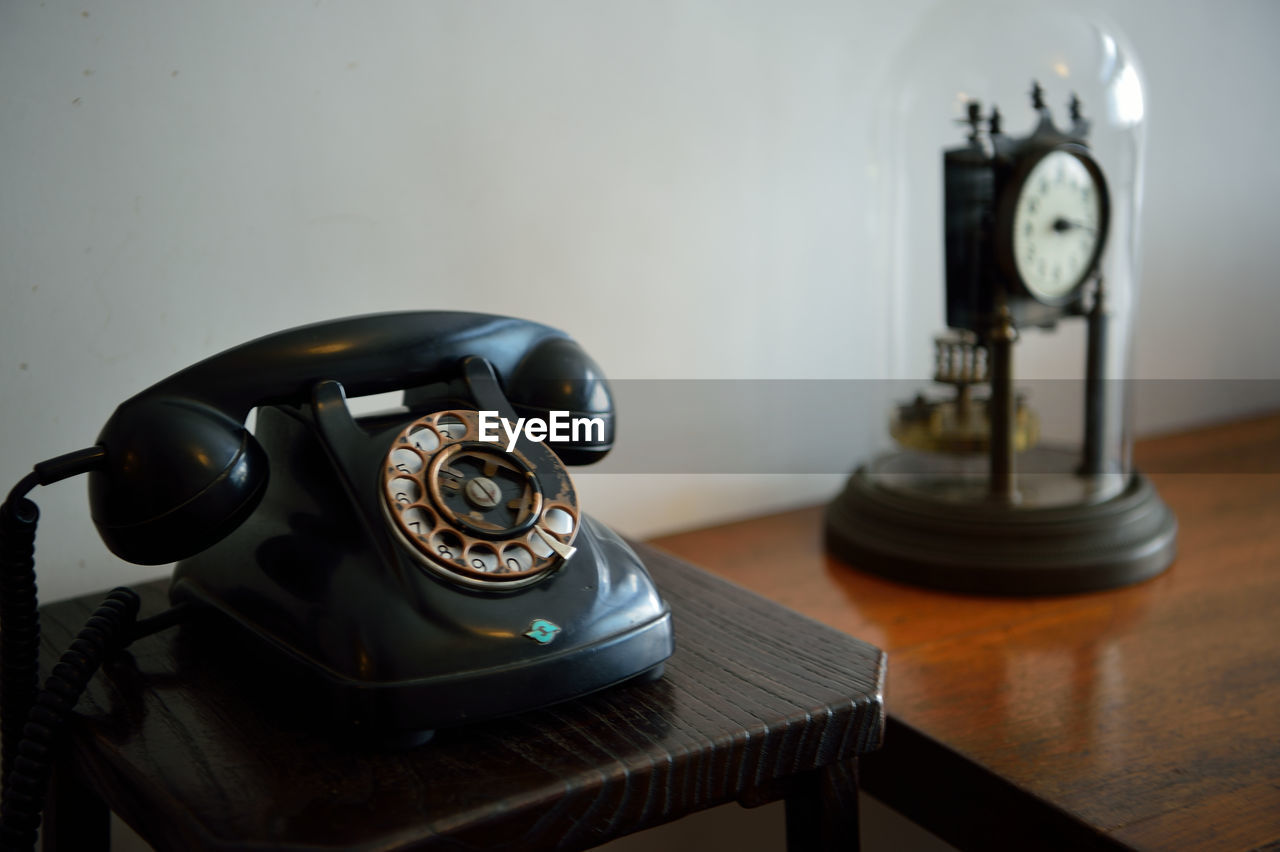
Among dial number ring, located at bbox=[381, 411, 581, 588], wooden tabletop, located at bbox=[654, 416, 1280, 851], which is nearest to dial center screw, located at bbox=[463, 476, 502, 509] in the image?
dial number ring, located at bbox=[381, 411, 581, 588]

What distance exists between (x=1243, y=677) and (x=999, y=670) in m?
0.15

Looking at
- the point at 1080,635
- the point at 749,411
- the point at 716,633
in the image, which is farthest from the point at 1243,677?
the point at 749,411

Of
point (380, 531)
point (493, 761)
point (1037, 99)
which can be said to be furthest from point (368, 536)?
point (1037, 99)

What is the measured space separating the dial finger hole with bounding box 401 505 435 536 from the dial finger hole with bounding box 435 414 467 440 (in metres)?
0.05

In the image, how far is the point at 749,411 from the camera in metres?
1.09

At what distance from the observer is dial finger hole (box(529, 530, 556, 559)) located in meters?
0.54

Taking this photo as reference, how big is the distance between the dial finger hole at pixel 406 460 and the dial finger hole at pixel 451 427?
0.02m

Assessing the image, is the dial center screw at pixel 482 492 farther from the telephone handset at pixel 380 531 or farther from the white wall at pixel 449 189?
the white wall at pixel 449 189

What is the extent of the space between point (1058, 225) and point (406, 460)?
2.02 ft

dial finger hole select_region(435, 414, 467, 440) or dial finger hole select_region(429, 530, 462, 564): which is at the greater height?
dial finger hole select_region(435, 414, 467, 440)

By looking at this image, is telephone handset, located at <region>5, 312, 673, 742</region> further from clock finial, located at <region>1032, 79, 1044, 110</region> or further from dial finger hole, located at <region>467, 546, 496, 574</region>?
clock finial, located at <region>1032, 79, 1044, 110</region>

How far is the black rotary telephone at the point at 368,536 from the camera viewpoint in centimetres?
49

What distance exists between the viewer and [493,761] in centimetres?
48

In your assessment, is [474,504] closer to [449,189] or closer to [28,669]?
[28,669]
